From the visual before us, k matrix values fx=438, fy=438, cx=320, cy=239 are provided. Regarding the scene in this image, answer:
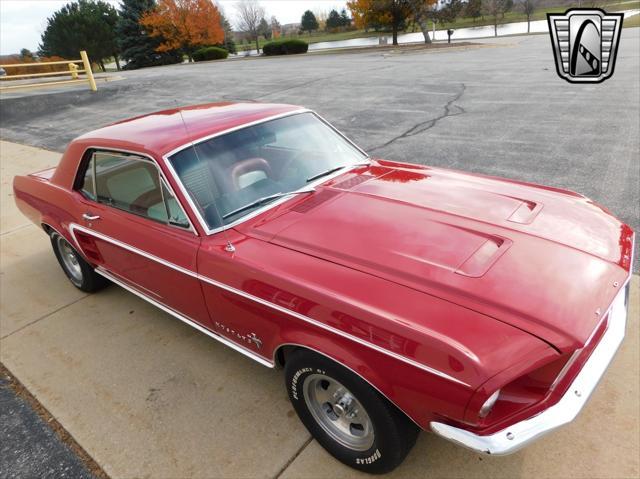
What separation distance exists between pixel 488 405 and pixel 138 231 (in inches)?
85.7

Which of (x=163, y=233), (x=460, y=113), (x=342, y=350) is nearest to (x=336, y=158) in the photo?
(x=163, y=233)

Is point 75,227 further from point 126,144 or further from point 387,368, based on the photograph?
point 387,368

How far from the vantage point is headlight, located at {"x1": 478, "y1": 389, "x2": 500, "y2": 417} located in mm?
1515

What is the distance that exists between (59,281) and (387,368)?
12.1 ft

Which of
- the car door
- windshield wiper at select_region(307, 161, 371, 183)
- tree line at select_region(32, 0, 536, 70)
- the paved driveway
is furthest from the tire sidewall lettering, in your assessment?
tree line at select_region(32, 0, 536, 70)

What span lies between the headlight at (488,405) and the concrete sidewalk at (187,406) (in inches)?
25.8

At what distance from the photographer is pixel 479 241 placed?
6.79 feet

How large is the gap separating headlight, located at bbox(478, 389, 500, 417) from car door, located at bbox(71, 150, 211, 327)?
155 centimetres

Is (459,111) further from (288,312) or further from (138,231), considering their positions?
Answer: (288,312)

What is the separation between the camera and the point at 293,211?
2.49 meters

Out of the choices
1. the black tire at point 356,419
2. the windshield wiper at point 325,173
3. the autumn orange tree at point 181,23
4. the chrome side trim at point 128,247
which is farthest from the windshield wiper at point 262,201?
the autumn orange tree at point 181,23

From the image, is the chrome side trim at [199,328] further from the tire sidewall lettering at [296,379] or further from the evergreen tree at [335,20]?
the evergreen tree at [335,20]

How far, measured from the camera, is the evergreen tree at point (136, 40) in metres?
39.0

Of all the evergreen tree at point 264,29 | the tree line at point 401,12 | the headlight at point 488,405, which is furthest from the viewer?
the evergreen tree at point 264,29
